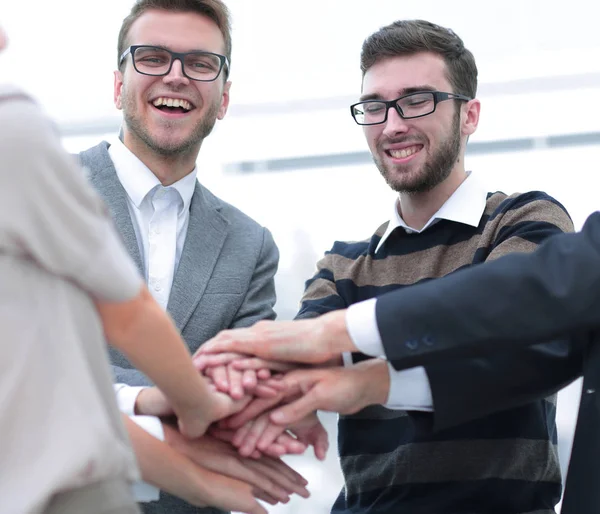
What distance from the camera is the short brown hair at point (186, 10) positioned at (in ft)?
7.71

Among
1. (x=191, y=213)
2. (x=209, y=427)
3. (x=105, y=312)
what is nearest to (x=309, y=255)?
(x=191, y=213)

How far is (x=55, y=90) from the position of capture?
3.72 metres

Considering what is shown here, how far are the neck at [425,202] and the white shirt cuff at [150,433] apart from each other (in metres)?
0.89

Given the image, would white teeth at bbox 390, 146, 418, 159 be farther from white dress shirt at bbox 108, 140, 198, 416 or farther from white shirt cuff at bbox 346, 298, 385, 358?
white shirt cuff at bbox 346, 298, 385, 358

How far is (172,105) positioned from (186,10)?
0.29 meters

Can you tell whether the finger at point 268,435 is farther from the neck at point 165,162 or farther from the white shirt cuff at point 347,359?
the neck at point 165,162

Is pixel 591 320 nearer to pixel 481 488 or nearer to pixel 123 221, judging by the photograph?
pixel 481 488

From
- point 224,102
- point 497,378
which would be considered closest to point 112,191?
point 224,102

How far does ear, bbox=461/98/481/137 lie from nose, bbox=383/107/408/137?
8.3 inches

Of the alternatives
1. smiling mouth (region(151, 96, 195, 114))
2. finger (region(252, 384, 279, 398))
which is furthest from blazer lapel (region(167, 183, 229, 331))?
finger (region(252, 384, 279, 398))

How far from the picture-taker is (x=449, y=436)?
1.83 metres

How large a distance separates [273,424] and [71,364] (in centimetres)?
84

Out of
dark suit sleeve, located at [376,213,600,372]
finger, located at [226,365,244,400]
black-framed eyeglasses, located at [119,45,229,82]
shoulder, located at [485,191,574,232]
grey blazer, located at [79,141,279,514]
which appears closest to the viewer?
dark suit sleeve, located at [376,213,600,372]

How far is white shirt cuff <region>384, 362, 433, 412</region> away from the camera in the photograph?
160 centimetres
